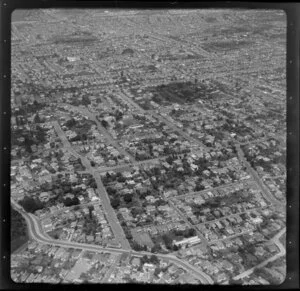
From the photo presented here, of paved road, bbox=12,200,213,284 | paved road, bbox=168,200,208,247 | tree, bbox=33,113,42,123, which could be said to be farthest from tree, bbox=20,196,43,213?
paved road, bbox=168,200,208,247

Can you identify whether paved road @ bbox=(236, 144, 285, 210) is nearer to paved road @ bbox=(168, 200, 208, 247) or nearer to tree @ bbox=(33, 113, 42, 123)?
paved road @ bbox=(168, 200, 208, 247)

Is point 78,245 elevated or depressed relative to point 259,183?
depressed

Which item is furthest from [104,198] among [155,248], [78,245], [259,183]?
[259,183]

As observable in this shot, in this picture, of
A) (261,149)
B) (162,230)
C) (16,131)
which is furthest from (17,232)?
(261,149)

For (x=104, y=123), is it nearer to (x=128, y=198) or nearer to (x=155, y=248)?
(x=128, y=198)

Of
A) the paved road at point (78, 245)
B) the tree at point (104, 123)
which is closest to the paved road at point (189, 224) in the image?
the paved road at point (78, 245)

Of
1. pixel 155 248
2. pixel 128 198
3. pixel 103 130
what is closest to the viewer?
pixel 155 248

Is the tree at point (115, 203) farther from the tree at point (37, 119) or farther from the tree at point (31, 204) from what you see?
the tree at point (37, 119)

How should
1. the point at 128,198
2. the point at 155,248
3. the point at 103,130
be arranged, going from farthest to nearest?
the point at 103,130 < the point at 128,198 < the point at 155,248
